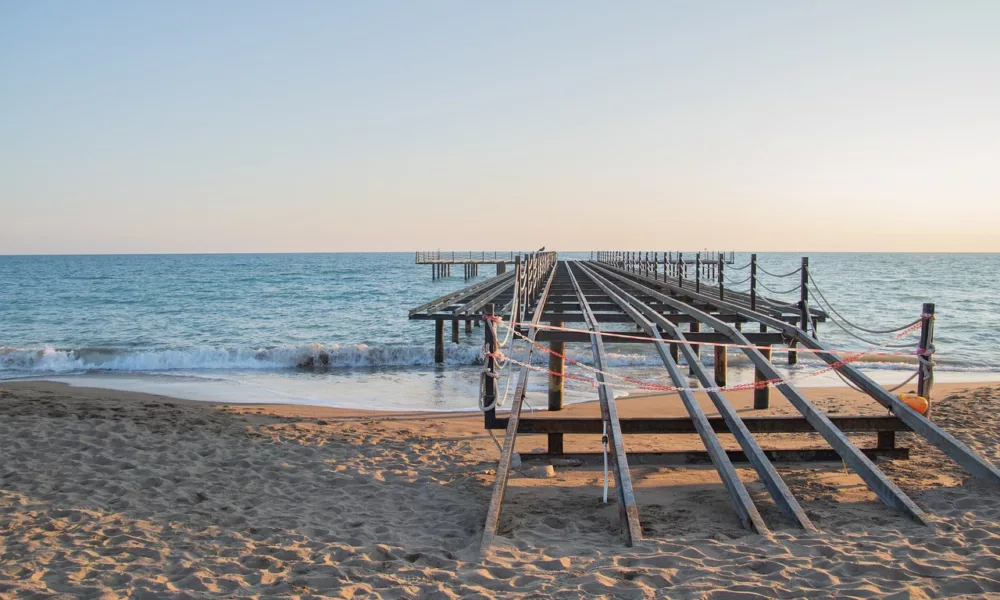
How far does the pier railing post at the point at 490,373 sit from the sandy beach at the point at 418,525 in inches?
21.4

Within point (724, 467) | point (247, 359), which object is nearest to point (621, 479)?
point (724, 467)

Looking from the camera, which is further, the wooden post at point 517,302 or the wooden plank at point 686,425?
the wooden post at point 517,302

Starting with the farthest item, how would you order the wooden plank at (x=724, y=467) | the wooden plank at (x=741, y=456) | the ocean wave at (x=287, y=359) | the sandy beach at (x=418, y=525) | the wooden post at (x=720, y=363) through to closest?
1. the ocean wave at (x=287, y=359)
2. the wooden post at (x=720, y=363)
3. the wooden plank at (x=741, y=456)
4. the wooden plank at (x=724, y=467)
5. the sandy beach at (x=418, y=525)

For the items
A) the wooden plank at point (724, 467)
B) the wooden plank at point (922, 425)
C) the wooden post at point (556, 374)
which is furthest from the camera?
the wooden post at point (556, 374)

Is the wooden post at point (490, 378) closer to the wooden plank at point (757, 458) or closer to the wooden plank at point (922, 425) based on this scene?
the wooden plank at point (757, 458)

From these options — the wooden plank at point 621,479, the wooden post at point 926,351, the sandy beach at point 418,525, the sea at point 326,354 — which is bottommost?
the sea at point 326,354

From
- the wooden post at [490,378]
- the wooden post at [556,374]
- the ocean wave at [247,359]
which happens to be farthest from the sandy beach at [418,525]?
the ocean wave at [247,359]

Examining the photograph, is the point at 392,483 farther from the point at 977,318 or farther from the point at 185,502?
the point at 977,318

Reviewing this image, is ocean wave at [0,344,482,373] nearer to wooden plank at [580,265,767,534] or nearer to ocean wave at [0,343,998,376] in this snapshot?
ocean wave at [0,343,998,376]

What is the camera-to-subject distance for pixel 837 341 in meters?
22.5

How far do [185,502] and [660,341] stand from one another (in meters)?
5.20

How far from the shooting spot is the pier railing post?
6.80 metres

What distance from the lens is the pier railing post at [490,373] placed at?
6801mm

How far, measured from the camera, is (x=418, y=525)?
4.99 meters
